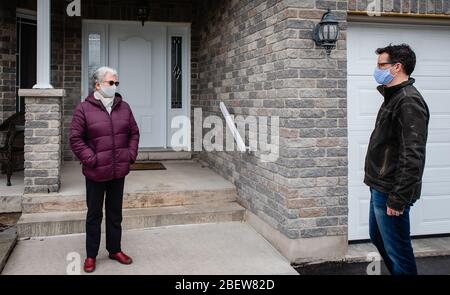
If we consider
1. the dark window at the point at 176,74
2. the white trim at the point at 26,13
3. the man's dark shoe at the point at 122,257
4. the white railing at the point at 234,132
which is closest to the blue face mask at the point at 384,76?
the white railing at the point at 234,132

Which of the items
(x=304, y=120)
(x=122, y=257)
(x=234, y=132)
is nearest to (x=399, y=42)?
(x=304, y=120)

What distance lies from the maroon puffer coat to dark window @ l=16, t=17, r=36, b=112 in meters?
3.64

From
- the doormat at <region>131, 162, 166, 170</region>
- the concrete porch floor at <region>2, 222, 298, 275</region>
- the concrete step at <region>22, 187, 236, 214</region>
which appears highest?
the doormat at <region>131, 162, 166, 170</region>

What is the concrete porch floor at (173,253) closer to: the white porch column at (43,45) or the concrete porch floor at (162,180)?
the concrete porch floor at (162,180)

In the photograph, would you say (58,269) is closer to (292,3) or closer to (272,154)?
(272,154)

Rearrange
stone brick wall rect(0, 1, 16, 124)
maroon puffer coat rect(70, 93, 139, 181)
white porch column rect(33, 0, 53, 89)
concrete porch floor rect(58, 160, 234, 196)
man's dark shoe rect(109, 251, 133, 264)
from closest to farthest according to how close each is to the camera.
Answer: maroon puffer coat rect(70, 93, 139, 181)
man's dark shoe rect(109, 251, 133, 264)
white porch column rect(33, 0, 53, 89)
concrete porch floor rect(58, 160, 234, 196)
stone brick wall rect(0, 1, 16, 124)

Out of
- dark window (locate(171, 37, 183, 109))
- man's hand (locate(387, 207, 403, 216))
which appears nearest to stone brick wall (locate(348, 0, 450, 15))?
man's hand (locate(387, 207, 403, 216))

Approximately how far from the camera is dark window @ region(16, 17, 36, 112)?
6.86 metres

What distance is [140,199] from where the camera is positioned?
5.25m

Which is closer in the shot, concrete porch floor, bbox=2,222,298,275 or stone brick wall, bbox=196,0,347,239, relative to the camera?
concrete porch floor, bbox=2,222,298,275

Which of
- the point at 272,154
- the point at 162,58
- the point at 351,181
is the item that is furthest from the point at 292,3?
the point at 162,58

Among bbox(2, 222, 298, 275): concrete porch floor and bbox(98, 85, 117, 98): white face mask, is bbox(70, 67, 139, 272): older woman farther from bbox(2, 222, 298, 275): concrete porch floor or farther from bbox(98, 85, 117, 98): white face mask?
bbox(2, 222, 298, 275): concrete porch floor

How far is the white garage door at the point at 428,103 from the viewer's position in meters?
4.59

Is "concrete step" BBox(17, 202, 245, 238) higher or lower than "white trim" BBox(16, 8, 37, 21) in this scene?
lower
